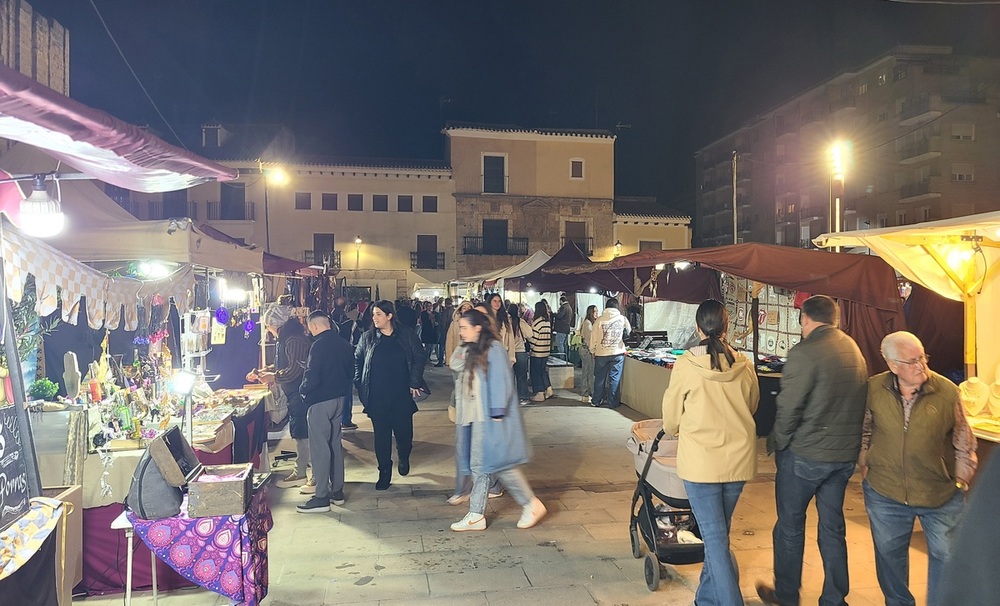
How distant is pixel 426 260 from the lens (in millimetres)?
31469

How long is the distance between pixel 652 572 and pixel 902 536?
1.30 m

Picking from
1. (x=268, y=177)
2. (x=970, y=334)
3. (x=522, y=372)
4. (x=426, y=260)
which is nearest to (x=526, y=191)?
(x=426, y=260)

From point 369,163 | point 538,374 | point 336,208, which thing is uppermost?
point 369,163

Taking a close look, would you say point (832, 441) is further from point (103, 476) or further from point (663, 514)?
point (103, 476)

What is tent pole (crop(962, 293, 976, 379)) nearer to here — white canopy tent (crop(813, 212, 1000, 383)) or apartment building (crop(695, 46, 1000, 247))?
white canopy tent (crop(813, 212, 1000, 383))

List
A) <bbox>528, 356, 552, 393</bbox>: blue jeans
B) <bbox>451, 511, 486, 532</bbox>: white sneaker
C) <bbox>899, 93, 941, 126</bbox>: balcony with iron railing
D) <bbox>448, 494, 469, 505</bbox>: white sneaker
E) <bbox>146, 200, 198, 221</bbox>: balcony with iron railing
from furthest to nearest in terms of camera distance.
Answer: <bbox>146, 200, 198, 221</bbox>: balcony with iron railing, <bbox>899, 93, 941, 126</bbox>: balcony with iron railing, <bbox>528, 356, 552, 393</bbox>: blue jeans, <bbox>448, 494, 469, 505</bbox>: white sneaker, <bbox>451, 511, 486, 532</bbox>: white sneaker

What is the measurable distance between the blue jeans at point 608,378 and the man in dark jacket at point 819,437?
604 centimetres

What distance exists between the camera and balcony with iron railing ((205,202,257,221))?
2983 centimetres

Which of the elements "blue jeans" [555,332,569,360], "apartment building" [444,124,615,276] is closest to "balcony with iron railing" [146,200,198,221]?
"apartment building" [444,124,615,276]

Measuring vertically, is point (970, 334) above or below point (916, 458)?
above

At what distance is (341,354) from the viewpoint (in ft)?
16.6

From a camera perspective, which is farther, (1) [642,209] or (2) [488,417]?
(1) [642,209]

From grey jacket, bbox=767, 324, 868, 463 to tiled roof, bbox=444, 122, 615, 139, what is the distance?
97.8ft

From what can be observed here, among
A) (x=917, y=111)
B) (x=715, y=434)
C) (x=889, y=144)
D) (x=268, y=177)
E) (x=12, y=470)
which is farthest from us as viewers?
(x=889, y=144)
